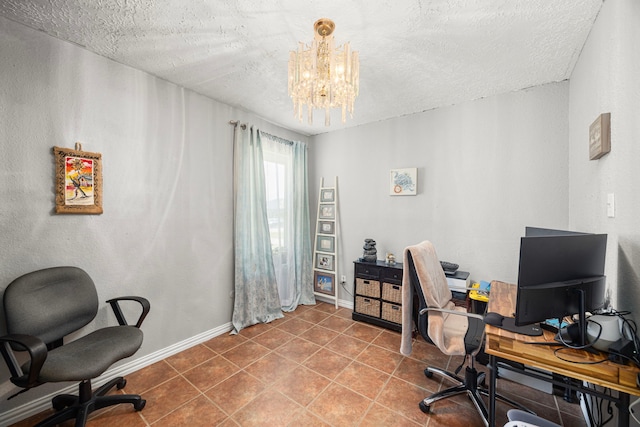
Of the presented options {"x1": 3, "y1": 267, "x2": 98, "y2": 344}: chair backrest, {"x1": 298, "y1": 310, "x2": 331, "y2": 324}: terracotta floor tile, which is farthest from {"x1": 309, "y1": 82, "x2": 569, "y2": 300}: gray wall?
{"x1": 3, "y1": 267, "x2": 98, "y2": 344}: chair backrest

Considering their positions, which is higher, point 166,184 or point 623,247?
point 166,184

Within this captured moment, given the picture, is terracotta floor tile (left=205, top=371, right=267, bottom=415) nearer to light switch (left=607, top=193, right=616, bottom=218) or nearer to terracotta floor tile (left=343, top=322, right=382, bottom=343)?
terracotta floor tile (left=343, top=322, right=382, bottom=343)

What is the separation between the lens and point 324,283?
372 cm

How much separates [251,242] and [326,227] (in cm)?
120

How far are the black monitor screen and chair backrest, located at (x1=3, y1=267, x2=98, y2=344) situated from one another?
2613 millimetres

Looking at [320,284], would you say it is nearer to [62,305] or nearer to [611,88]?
[62,305]

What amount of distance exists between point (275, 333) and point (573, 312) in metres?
2.47

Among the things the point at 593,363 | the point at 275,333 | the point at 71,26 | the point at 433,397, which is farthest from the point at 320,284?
the point at 71,26

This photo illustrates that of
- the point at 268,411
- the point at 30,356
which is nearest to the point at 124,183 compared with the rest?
the point at 30,356

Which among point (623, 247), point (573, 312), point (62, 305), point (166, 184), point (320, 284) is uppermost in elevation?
point (166, 184)

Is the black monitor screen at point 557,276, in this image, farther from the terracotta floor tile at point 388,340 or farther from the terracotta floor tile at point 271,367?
the terracotta floor tile at point 271,367

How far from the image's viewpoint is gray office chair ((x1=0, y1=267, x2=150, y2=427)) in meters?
1.32

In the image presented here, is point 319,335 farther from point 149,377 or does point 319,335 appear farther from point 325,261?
point 149,377

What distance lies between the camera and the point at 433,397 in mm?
1709
